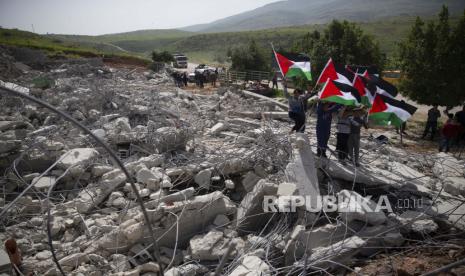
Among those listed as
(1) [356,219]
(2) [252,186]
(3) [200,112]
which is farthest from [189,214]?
(3) [200,112]

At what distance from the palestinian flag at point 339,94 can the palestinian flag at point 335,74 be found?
10.1 inches

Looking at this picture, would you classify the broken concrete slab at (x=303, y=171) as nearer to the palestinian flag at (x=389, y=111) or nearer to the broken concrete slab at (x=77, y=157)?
the palestinian flag at (x=389, y=111)

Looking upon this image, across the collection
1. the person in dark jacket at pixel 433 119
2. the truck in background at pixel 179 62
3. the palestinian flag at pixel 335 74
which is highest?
the truck in background at pixel 179 62

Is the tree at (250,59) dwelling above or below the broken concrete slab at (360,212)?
above

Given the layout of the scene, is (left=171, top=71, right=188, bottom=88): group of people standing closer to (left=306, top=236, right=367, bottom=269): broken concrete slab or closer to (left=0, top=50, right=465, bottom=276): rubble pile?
(left=0, top=50, right=465, bottom=276): rubble pile

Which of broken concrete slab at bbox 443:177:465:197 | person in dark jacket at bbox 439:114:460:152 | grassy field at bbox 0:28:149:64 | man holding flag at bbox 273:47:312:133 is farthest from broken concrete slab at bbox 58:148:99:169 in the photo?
grassy field at bbox 0:28:149:64

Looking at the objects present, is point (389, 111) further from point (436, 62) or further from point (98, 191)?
point (436, 62)

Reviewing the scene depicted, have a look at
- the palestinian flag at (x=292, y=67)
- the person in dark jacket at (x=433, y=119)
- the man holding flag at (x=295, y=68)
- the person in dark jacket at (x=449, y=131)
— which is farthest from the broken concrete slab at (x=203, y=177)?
the person in dark jacket at (x=433, y=119)

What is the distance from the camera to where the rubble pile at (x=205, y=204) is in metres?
3.98

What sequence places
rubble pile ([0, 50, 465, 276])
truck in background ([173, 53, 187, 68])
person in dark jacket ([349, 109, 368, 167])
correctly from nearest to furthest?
rubble pile ([0, 50, 465, 276]) < person in dark jacket ([349, 109, 368, 167]) < truck in background ([173, 53, 187, 68])

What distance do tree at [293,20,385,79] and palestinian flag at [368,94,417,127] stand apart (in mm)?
11428

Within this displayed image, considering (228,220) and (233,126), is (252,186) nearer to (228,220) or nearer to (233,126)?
(228,220)

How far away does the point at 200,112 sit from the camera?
41.6ft

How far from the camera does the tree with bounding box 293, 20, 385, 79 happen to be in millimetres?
17016
